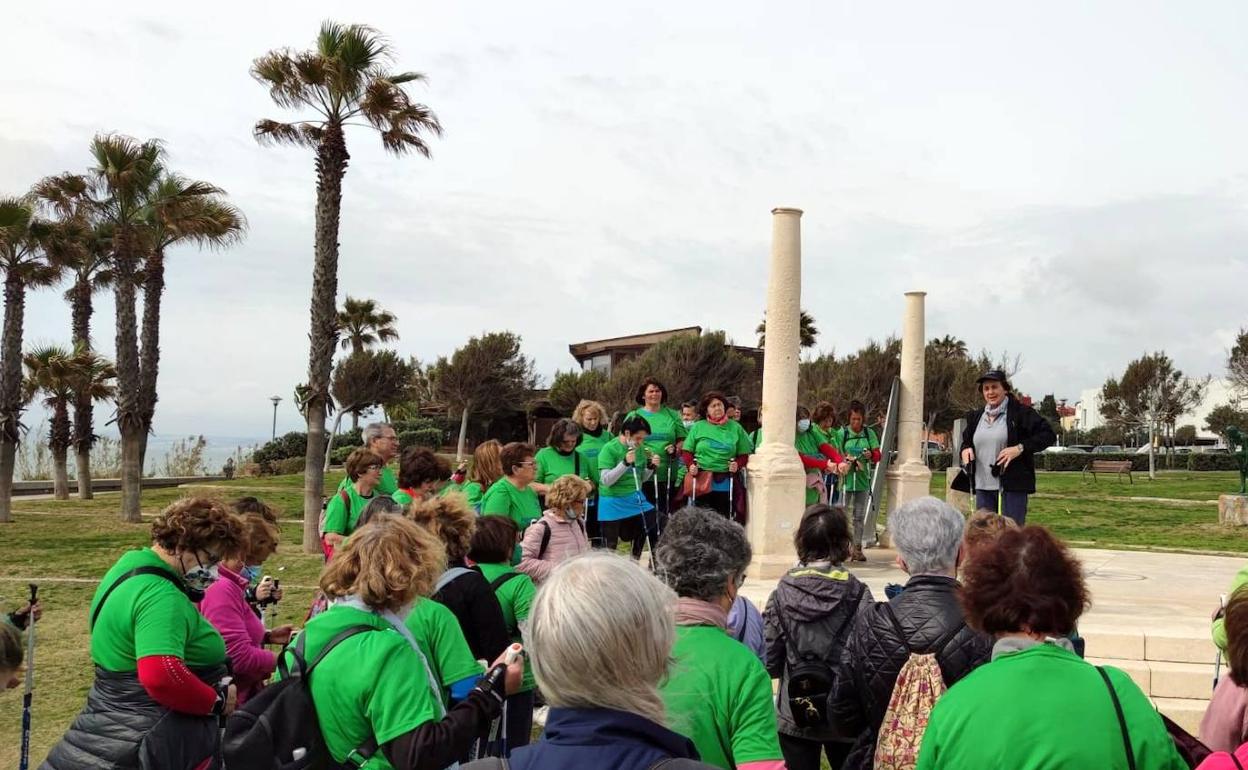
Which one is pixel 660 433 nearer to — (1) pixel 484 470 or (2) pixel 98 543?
(1) pixel 484 470

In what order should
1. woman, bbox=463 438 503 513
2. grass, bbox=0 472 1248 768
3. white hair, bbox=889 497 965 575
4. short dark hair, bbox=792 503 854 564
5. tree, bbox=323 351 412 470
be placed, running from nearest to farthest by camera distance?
white hair, bbox=889 497 965 575 → short dark hair, bbox=792 503 854 564 → woman, bbox=463 438 503 513 → grass, bbox=0 472 1248 768 → tree, bbox=323 351 412 470

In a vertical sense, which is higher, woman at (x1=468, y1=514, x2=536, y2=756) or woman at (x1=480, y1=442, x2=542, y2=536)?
woman at (x1=480, y1=442, x2=542, y2=536)

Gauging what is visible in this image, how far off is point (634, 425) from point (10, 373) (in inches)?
763

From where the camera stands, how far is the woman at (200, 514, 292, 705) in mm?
4305

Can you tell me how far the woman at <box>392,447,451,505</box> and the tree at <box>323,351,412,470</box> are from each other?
123 feet

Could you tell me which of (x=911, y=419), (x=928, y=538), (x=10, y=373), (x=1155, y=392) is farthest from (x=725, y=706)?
(x=1155, y=392)

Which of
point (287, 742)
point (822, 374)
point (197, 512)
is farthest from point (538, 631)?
point (822, 374)

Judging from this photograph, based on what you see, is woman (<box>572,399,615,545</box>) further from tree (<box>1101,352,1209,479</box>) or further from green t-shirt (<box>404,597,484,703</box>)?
tree (<box>1101,352,1209,479</box>)

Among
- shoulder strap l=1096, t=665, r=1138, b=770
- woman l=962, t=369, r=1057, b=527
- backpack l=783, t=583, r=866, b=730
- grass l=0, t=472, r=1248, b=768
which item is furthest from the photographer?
woman l=962, t=369, r=1057, b=527

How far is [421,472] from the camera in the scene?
6.41m

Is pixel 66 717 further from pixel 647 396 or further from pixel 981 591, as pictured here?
pixel 981 591

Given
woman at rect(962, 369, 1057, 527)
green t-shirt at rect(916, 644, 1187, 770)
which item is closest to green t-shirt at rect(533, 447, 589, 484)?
woman at rect(962, 369, 1057, 527)

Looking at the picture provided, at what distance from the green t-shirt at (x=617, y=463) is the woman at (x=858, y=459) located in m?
3.33

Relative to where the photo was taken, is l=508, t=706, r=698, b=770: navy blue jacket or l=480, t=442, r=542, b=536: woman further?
l=480, t=442, r=542, b=536: woman
